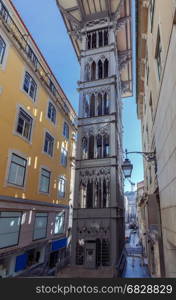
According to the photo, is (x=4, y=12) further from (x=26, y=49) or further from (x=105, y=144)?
(x=105, y=144)

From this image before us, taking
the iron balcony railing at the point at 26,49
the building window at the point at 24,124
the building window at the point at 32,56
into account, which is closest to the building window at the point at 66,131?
the iron balcony railing at the point at 26,49

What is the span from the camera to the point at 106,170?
16.6 meters

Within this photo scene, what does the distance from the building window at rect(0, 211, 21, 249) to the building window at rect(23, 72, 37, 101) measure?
1000cm

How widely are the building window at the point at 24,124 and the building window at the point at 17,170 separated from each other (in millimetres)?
2110

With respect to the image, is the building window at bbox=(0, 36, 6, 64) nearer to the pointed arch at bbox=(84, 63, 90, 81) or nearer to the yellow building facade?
the yellow building facade

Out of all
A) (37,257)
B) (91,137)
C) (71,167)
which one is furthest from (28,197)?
(71,167)

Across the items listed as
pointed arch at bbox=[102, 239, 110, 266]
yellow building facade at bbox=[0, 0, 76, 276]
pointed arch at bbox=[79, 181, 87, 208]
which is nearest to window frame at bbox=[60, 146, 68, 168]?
yellow building facade at bbox=[0, 0, 76, 276]

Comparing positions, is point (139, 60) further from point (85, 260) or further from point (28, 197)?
point (85, 260)

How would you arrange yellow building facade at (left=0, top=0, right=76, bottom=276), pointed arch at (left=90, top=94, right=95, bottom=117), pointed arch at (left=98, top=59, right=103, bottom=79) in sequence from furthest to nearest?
pointed arch at (left=98, top=59, right=103, bottom=79)
pointed arch at (left=90, top=94, right=95, bottom=117)
yellow building facade at (left=0, top=0, right=76, bottom=276)

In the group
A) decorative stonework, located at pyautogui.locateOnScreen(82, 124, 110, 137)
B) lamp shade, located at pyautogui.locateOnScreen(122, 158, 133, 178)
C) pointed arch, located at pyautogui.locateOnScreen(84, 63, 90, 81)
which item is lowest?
lamp shade, located at pyautogui.locateOnScreen(122, 158, 133, 178)

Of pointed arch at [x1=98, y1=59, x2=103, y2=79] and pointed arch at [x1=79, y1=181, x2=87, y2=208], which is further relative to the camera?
pointed arch at [x1=98, y1=59, x2=103, y2=79]

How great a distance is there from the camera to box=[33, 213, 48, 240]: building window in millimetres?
15828

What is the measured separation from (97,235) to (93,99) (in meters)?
13.7

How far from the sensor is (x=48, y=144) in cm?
1959
